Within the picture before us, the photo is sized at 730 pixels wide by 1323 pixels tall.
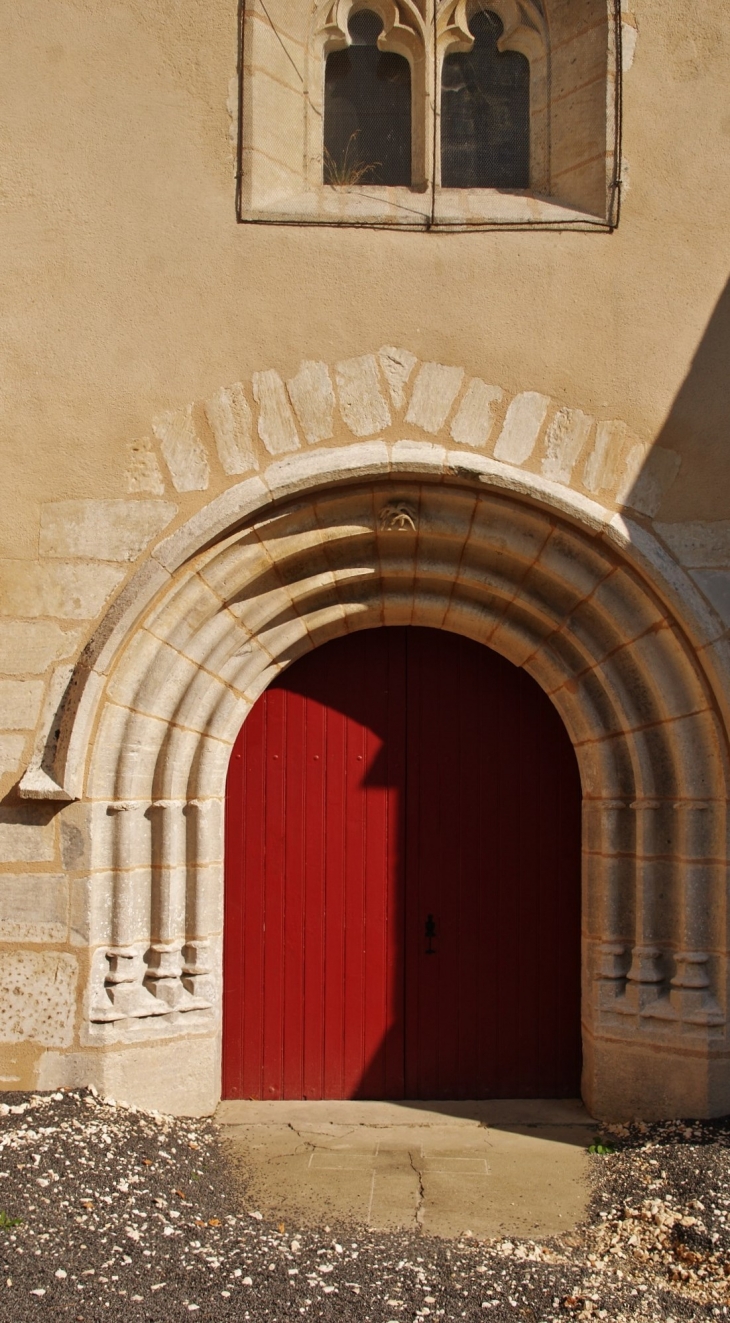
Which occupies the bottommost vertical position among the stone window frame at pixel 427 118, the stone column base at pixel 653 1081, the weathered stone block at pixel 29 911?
the stone column base at pixel 653 1081

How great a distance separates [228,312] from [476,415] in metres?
1.03

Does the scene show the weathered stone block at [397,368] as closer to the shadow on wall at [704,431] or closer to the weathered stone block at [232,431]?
the weathered stone block at [232,431]

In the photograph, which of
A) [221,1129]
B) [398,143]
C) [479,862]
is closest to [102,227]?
[398,143]

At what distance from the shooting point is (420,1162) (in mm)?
3848

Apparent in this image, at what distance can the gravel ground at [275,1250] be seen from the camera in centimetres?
287

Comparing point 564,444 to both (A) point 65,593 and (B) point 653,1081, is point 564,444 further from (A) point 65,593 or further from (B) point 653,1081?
(B) point 653,1081

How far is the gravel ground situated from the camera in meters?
2.87

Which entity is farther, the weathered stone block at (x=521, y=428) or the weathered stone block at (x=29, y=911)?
the weathered stone block at (x=521, y=428)

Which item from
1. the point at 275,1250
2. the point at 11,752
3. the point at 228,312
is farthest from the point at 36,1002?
the point at 228,312

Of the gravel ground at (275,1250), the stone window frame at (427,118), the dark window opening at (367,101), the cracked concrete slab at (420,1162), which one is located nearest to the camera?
the gravel ground at (275,1250)

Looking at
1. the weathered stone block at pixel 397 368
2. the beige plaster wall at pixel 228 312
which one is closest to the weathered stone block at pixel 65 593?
the beige plaster wall at pixel 228 312

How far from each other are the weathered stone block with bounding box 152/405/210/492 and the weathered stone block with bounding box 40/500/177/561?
155 mm

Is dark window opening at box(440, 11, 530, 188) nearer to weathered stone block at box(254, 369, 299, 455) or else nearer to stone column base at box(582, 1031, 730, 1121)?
weathered stone block at box(254, 369, 299, 455)

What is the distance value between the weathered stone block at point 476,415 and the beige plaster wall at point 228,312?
16mm
